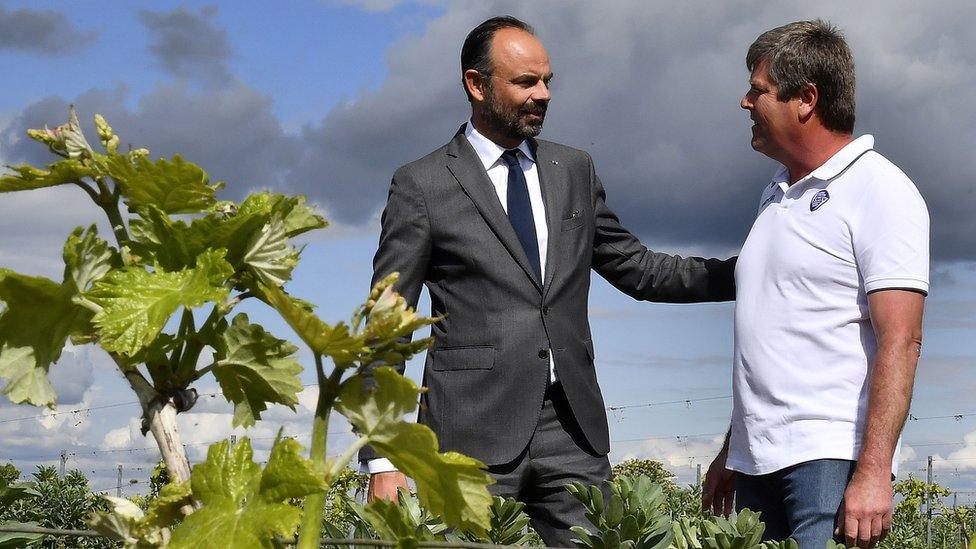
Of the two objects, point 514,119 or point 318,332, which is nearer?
point 318,332

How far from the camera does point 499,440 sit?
3699 mm

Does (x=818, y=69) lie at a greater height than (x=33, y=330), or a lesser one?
greater

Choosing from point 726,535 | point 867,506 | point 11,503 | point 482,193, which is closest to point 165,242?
point 11,503

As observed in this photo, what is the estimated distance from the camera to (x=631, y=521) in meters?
1.61

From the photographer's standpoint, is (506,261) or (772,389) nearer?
(772,389)

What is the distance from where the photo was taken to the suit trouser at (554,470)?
3709 millimetres

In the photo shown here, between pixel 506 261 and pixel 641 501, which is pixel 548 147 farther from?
pixel 641 501

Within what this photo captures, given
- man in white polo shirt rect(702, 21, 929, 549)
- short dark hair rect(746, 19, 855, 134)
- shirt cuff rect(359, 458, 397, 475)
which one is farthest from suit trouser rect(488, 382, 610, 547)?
short dark hair rect(746, 19, 855, 134)

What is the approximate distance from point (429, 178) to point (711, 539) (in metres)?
2.49

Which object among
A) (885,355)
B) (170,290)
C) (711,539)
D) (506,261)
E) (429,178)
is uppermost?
(429,178)

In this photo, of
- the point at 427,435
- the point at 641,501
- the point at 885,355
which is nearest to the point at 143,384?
the point at 427,435

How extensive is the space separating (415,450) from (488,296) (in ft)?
9.05

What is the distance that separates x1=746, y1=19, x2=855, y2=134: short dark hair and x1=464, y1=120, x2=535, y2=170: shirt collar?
1066 millimetres

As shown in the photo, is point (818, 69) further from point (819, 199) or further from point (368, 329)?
point (368, 329)
